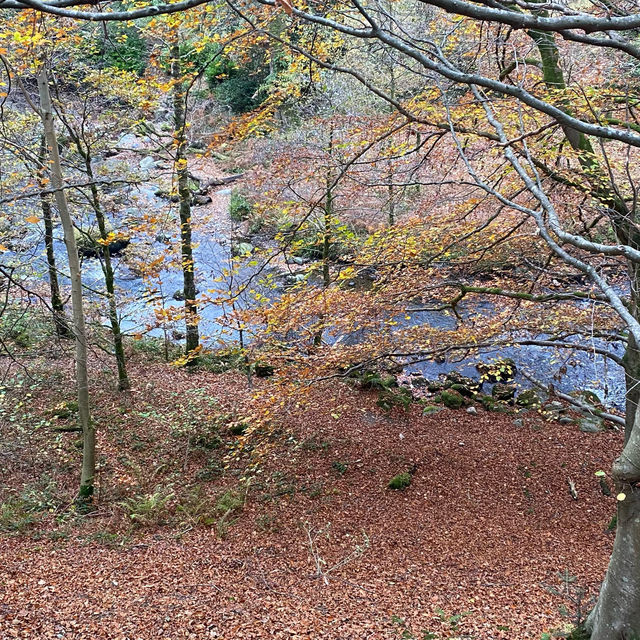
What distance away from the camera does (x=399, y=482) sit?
784 centimetres

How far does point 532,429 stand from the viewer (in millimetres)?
10086

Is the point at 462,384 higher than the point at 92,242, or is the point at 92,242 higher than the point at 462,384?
the point at 92,242

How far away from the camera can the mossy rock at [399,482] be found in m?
7.81

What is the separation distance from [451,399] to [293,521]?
573cm

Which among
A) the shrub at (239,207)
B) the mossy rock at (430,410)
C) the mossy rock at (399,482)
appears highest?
the shrub at (239,207)

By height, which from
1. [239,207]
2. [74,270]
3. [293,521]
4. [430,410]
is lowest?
[430,410]

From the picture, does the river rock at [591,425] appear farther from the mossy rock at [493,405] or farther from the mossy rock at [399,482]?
the mossy rock at [399,482]

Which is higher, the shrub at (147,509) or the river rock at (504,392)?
the shrub at (147,509)

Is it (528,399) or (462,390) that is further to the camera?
(462,390)

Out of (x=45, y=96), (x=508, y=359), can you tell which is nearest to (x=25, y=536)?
(x=45, y=96)

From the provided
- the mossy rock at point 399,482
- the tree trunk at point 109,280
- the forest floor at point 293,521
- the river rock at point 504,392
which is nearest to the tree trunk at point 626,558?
the forest floor at point 293,521

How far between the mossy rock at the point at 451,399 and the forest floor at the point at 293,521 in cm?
45

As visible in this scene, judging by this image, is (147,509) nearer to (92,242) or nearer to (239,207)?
(92,242)

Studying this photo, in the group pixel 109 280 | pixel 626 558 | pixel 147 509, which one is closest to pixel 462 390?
pixel 147 509
